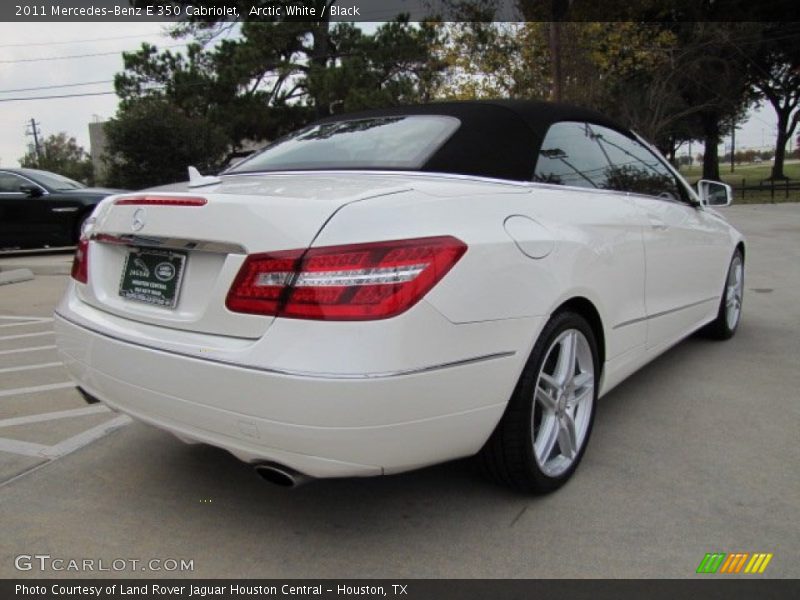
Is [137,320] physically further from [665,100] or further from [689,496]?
[665,100]

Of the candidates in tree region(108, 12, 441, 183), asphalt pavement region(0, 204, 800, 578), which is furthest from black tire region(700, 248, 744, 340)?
tree region(108, 12, 441, 183)

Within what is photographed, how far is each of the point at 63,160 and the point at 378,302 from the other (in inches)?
2816

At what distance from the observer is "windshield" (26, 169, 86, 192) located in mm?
11914

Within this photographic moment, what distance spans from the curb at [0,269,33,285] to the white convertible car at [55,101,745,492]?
7095 millimetres

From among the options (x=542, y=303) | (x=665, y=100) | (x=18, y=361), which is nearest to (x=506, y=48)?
(x=665, y=100)

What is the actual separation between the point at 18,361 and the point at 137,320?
122 inches

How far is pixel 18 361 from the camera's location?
4.95 metres

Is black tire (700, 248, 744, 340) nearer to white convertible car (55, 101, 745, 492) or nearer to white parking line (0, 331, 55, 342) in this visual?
white convertible car (55, 101, 745, 492)

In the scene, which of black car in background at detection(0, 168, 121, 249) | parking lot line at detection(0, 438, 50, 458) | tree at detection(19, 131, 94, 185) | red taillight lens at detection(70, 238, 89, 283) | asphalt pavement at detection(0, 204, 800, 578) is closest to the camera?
asphalt pavement at detection(0, 204, 800, 578)

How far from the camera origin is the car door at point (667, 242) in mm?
3520

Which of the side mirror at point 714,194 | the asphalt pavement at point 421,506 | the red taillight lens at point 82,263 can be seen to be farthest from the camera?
the side mirror at point 714,194

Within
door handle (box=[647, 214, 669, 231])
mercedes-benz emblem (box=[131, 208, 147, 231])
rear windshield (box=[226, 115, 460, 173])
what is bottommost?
door handle (box=[647, 214, 669, 231])

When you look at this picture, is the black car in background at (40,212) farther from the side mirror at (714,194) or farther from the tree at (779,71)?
the tree at (779,71)
